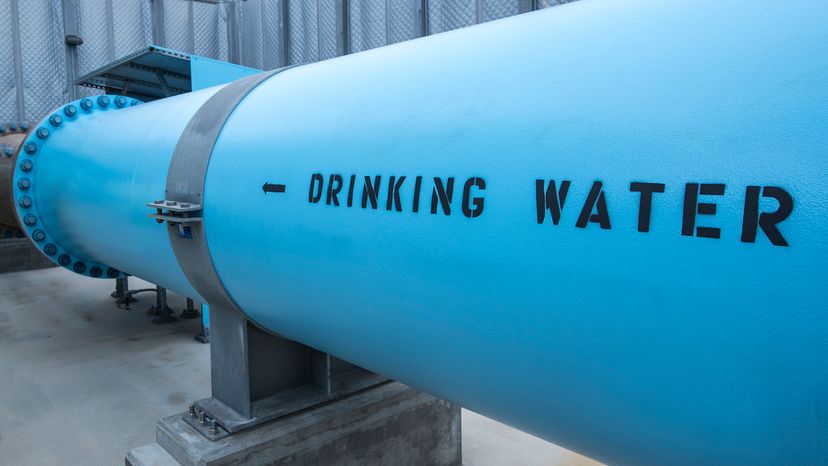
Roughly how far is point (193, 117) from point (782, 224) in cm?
168

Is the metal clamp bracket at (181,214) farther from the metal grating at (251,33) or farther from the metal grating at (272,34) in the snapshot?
the metal grating at (251,33)

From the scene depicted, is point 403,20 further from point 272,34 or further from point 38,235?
point 38,235

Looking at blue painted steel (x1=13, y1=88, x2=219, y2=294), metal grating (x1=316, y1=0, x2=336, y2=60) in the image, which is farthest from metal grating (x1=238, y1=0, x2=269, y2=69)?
blue painted steel (x1=13, y1=88, x2=219, y2=294)

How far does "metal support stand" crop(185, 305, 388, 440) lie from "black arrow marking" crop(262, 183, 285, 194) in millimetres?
586

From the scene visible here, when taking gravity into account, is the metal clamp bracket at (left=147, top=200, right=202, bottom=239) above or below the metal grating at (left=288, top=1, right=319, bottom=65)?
below

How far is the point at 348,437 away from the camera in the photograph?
2.20m

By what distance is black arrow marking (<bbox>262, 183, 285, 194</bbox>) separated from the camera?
56.0 inches

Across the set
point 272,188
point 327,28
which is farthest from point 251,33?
point 272,188

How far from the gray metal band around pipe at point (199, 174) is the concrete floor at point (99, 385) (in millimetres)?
1317

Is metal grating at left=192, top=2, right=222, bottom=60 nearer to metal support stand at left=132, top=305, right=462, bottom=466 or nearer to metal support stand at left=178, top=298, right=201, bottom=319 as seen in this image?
metal support stand at left=178, top=298, right=201, bottom=319

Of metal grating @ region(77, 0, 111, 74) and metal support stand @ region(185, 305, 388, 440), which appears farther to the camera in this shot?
metal grating @ region(77, 0, 111, 74)

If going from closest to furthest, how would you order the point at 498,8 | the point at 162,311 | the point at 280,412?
the point at 280,412, the point at 498,8, the point at 162,311

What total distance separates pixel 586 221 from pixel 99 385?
3.44 m

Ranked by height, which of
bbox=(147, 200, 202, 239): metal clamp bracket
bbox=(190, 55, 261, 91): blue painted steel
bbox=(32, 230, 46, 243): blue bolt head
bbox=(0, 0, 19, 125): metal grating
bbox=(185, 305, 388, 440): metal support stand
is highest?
A: bbox=(0, 0, 19, 125): metal grating
